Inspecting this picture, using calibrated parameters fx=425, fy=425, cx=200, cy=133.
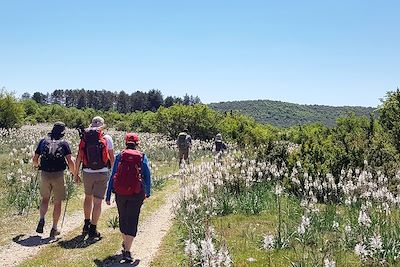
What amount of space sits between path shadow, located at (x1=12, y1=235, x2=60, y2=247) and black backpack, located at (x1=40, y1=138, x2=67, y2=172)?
1.44 m

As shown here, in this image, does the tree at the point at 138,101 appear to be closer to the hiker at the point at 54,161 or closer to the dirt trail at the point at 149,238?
the dirt trail at the point at 149,238

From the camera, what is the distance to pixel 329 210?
361 inches

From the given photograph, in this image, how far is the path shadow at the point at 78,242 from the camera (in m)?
8.15

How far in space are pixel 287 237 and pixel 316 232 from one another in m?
0.57

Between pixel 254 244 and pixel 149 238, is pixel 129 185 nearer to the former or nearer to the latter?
pixel 149 238

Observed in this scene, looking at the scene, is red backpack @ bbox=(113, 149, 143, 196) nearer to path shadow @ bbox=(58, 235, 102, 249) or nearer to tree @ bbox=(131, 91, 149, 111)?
path shadow @ bbox=(58, 235, 102, 249)

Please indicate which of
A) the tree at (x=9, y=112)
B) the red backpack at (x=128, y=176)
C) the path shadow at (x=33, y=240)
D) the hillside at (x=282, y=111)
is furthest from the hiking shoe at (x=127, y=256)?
the hillside at (x=282, y=111)

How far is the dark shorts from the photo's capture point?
23.6 feet

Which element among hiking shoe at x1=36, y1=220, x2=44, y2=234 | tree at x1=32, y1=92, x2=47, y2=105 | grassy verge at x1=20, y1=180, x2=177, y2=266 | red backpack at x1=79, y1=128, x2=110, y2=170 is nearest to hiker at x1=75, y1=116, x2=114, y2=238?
red backpack at x1=79, y1=128, x2=110, y2=170

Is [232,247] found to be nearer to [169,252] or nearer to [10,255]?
[169,252]

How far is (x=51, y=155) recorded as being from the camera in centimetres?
835

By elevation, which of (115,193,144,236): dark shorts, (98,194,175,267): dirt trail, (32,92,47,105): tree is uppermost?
(32,92,47,105): tree

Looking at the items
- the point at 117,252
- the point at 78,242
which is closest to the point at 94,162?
the point at 78,242

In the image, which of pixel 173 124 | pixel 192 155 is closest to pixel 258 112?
pixel 173 124
